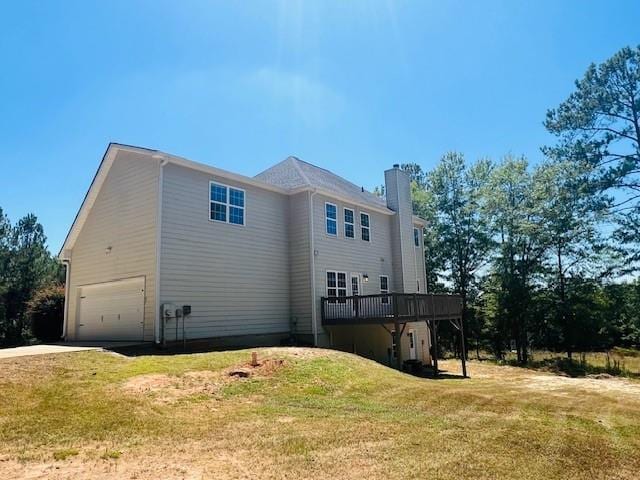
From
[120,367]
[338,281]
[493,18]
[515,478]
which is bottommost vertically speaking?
[515,478]

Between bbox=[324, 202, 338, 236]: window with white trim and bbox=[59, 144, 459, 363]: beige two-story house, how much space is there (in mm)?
54

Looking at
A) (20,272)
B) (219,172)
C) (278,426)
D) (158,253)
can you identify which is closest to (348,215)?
(219,172)

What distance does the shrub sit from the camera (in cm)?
2038

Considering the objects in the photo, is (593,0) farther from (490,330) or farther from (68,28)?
(490,330)

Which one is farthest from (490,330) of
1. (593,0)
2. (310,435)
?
(310,435)

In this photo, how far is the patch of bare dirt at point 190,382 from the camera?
301 inches

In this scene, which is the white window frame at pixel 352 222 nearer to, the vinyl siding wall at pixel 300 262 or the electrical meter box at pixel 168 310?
the vinyl siding wall at pixel 300 262

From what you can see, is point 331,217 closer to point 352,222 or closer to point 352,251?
point 352,222

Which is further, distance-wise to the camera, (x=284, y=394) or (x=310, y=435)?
(x=284, y=394)

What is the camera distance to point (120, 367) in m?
9.35

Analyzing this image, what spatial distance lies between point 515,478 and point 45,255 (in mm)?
39320

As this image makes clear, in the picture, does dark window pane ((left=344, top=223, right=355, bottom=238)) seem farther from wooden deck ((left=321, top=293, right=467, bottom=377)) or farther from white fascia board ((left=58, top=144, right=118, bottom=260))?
white fascia board ((left=58, top=144, right=118, bottom=260))

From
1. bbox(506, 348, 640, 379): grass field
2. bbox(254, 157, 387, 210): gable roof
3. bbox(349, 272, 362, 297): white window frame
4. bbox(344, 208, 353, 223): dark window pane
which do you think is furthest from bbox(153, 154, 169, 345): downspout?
bbox(506, 348, 640, 379): grass field

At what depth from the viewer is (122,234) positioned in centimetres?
1477
